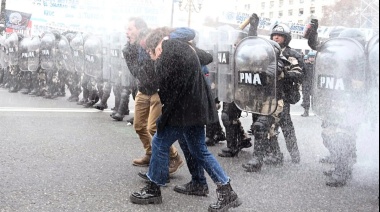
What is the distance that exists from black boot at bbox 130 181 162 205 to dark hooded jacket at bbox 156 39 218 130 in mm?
527

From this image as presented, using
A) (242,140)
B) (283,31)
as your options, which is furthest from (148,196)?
(283,31)

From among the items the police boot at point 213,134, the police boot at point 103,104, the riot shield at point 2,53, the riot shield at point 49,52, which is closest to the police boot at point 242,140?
the police boot at point 213,134

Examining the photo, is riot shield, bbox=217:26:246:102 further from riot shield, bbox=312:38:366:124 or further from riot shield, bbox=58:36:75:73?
riot shield, bbox=58:36:75:73

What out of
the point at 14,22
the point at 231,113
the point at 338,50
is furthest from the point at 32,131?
the point at 14,22

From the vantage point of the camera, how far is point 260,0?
604cm

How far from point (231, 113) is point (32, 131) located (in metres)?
2.88

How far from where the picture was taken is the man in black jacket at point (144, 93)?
409cm

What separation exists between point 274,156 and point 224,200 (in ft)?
5.43

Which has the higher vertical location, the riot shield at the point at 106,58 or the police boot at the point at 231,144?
the riot shield at the point at 106,58

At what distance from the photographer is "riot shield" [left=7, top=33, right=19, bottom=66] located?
11.2 meters

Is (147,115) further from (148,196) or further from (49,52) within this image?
(49,52)

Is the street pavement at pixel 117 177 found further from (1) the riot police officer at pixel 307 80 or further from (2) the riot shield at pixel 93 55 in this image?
(2) the riot shield at pixel 93 55

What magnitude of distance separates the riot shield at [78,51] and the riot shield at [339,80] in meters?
6.09

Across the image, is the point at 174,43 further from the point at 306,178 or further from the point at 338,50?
the point at 306,178
